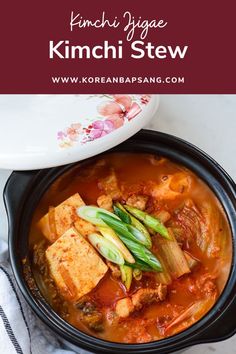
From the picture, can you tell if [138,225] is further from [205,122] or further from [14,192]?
[205,122]

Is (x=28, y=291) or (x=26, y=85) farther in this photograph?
(x=26, y=85)

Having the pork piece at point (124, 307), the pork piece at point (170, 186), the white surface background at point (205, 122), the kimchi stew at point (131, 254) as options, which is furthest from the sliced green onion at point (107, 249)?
the white surface background at point (205, 122)

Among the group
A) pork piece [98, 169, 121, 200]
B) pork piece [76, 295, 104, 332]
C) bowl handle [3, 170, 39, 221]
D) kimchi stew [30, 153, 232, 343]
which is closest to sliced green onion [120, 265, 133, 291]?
kimchi stew [30, 153, 232, 343]

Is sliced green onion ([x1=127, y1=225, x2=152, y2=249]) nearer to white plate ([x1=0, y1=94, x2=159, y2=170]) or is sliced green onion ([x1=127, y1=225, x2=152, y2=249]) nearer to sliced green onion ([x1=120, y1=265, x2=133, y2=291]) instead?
sliced green onion ([x1=120, y1=265, x2=133, y2=291])

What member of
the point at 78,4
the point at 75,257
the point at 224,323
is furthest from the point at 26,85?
the point at 224,323

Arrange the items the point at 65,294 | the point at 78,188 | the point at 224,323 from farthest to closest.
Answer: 1. the point at 78,188
2. the point at 65,294
3. the point at 224,323

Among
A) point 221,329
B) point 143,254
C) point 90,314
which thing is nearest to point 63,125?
point 143,254

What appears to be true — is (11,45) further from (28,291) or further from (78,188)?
(28,291)

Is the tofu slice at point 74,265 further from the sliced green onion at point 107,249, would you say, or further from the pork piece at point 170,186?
the pork piece at point 170,186
